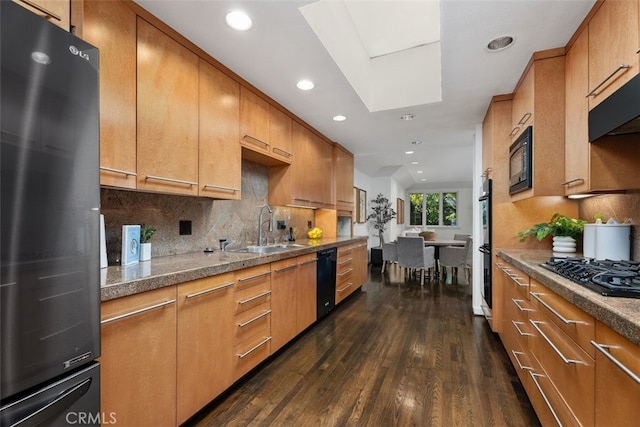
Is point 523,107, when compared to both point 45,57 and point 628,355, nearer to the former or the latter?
point 628,355

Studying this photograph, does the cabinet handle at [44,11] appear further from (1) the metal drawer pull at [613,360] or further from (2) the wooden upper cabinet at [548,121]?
(2) the wooden upper cabinet at [548,121]

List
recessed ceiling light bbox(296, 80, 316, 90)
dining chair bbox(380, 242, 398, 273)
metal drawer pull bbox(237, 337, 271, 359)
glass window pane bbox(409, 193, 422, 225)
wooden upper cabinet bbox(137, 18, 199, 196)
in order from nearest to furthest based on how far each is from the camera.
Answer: wooden upper cabinet bbox(137, 18, 199, 196) → metal drawer pull bbox(237, 337, 271, 359) → recessed ceiling light bbox(296, 80, 316, 90) → dining chair bbox(380, 242, 398, 273) → glass window pane bbox(409, 193, 422, 225)

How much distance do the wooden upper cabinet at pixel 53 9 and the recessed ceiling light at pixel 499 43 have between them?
2.30m

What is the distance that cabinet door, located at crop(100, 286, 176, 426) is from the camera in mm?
1173

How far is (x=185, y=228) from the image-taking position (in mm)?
2293

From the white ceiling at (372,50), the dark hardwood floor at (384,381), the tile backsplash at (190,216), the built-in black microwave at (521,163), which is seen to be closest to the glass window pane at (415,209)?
the white ceiling at (372,50)

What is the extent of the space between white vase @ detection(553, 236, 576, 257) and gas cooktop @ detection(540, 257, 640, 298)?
64 centimetres

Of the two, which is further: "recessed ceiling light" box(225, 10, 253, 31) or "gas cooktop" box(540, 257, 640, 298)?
"recessed ceiling light" box(225, 10, 253, 31)

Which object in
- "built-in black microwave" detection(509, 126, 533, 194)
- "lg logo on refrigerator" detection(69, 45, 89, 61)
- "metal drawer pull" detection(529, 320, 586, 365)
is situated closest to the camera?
"lg logo on refrigerator" detection(69, 45, 89, 61)

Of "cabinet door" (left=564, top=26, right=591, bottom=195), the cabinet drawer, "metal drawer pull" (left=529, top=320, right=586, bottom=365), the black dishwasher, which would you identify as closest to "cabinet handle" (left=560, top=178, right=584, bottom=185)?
"cabinet door" (left=564, top=26, right=591, bottom=195)

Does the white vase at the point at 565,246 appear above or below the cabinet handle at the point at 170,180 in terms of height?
below

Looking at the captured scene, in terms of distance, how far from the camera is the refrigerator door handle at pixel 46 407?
81 centimetres

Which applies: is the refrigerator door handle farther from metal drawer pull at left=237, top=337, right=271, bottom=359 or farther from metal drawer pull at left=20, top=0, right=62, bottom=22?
metal drawer pull at left=20, top=0, right=62, bottom=22

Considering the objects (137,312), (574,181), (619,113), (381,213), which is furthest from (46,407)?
(381,213)
